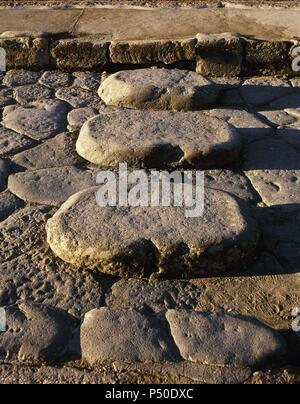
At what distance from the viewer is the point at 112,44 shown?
4.15 m

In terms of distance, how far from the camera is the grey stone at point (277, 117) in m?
3.53

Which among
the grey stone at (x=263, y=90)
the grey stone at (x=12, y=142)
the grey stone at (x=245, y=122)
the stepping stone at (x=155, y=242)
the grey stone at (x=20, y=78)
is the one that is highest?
the stepping stone at (x=155, y=242)

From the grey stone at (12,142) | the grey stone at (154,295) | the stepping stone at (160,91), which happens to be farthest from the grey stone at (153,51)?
the grey stone at (154,295)

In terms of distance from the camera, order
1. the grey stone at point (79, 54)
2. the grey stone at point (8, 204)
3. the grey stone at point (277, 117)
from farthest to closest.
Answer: the grey stone at point (79, 54), the grey stone at point (277, 117), the grey stone at point (8, 204)

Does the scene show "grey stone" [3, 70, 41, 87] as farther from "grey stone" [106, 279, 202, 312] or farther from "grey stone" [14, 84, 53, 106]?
"grey stone" [106, 279, 202, 312]

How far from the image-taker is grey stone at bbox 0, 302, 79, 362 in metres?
1.99

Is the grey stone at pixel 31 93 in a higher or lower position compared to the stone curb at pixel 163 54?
lower

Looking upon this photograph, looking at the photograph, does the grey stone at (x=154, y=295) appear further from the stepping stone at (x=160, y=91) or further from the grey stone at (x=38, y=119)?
the stepping stone at (x=160, y=91)

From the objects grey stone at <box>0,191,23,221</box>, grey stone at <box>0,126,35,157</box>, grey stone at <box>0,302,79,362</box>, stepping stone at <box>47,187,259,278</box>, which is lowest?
grey stone at <box>0,126,35,157</box>

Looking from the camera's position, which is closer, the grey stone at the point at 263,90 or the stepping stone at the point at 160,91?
the stepping stone at the point at 160,91

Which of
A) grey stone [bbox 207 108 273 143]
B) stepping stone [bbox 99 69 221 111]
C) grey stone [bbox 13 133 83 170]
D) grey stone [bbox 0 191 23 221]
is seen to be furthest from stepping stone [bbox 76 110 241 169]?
grey stone [bbox 0 191 23 221]

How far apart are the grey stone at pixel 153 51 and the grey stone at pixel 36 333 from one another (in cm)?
239

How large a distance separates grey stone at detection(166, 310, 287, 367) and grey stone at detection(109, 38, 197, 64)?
2.40m

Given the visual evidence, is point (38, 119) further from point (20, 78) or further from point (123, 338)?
point (123, 338)
